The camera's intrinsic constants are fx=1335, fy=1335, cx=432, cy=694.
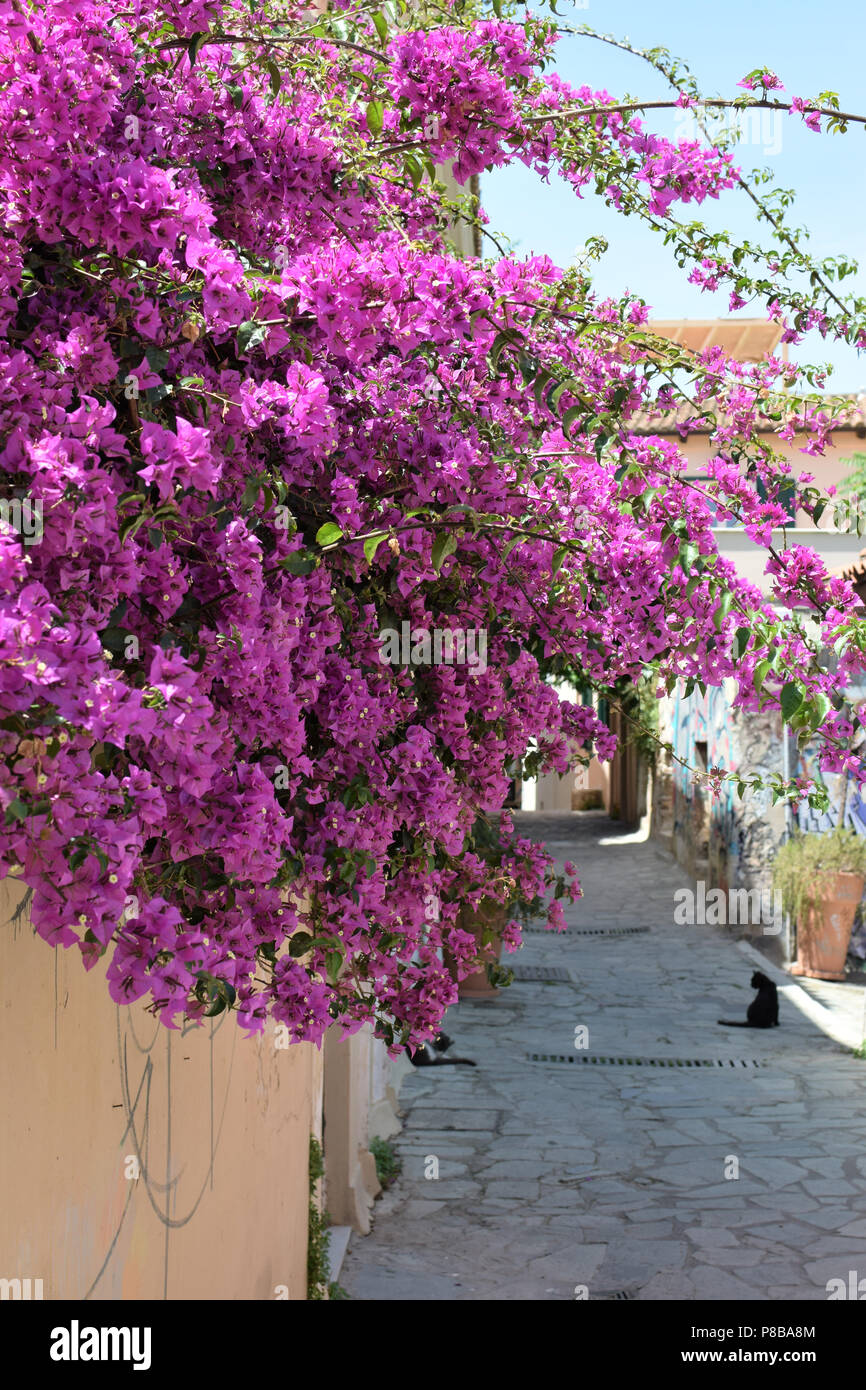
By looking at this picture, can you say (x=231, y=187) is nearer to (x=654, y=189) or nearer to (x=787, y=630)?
(x=787, y=630)

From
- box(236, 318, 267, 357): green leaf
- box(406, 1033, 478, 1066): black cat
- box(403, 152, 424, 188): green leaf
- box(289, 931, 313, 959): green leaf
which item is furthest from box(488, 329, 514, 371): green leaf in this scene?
box(406, 1033, 478, 1066): black cat

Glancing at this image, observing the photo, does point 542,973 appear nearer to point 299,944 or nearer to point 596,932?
point 596,932

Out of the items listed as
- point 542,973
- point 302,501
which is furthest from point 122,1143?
point 542,973

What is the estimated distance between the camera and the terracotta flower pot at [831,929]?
12.8 metres

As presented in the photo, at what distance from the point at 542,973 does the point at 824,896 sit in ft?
9.26

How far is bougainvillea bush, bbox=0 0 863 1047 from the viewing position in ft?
4.60

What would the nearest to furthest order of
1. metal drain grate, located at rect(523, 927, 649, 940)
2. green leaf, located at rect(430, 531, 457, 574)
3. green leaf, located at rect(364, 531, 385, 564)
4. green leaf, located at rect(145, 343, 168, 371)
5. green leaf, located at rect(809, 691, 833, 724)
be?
green leaf, located at rect(145, 343, 168, 371) → green leaf, located at rect(364, 531, 385, 564) → green leaf, located at rect(430, 531, 457, 574) → green leaf, located at rect(809, 691, 833, 724) → metal drain grate, located at rect(523, 927, 649, 940)

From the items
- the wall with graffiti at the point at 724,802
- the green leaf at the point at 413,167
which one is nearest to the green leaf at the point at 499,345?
the green leaf at the point at 413,167

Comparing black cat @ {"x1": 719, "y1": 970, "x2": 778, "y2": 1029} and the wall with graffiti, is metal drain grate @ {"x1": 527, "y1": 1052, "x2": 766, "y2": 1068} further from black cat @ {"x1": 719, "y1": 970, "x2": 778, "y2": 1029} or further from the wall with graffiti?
the wall with graffiti

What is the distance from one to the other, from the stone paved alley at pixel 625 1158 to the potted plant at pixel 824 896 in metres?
0.48

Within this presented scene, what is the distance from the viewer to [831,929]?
1286cm

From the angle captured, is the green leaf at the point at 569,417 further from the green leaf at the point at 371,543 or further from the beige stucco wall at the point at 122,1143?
the beige stucco wall at the point at 122,1143
